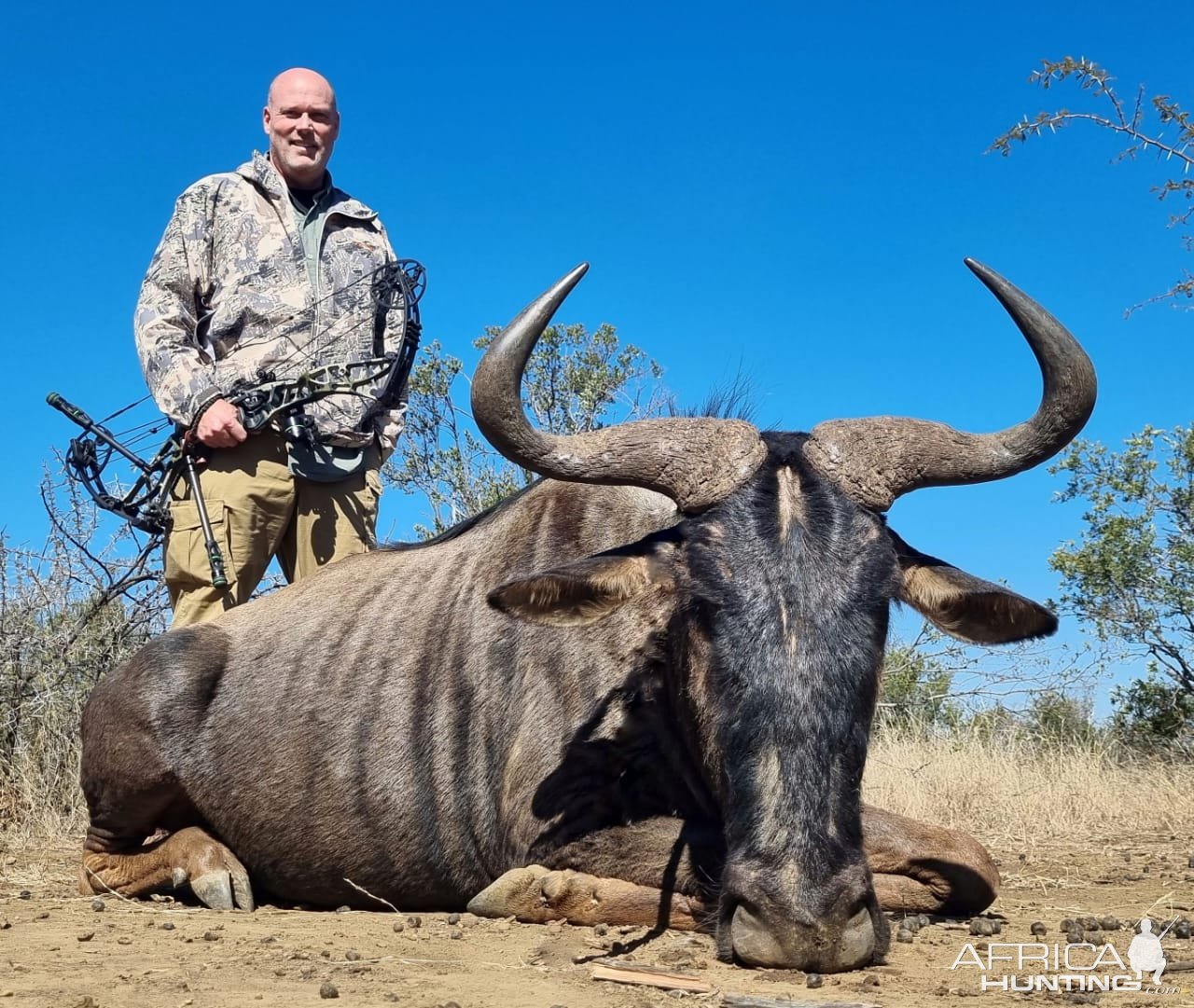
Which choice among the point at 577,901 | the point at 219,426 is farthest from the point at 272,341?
the point at 577,901

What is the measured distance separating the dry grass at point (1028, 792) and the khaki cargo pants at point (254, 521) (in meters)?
3.65

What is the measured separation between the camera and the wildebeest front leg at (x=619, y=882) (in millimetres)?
4652

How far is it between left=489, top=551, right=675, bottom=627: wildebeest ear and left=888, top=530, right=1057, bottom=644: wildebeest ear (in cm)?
84

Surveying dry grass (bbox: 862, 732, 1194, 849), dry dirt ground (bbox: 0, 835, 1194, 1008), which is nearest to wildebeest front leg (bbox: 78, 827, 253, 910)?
dry dirt ground (bbox: 0, 835, 1194, 1008)

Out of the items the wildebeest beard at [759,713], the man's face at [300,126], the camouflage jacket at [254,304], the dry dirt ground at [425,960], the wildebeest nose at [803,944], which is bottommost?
the dry dirt ground at [425,960]

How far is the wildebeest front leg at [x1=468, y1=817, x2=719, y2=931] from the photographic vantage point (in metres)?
4.65

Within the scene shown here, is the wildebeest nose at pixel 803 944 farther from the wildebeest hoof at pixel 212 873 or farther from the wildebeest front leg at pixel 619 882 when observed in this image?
the wildebeest hoof at pixel 212 873

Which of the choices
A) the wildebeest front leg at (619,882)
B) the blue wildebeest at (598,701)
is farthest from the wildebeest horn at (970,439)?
the wildebeest front leg at (619,882)

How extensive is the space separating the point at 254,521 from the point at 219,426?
55cm

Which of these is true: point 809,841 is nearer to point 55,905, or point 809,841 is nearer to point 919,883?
point 919,883

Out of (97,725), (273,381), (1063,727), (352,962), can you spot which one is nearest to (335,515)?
(273,381)

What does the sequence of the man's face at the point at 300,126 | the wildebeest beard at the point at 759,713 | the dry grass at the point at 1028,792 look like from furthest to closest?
the dry grass at the point at 1028,792 < the man's face at the point at 300,126 < the wildebeest beard at the point at 759,713

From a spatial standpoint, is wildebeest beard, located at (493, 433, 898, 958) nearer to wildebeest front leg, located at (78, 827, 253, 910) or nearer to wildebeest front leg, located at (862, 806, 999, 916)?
wildebeest front leg, located at (862, 806, 999, 916)

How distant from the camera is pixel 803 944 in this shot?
149 inches
